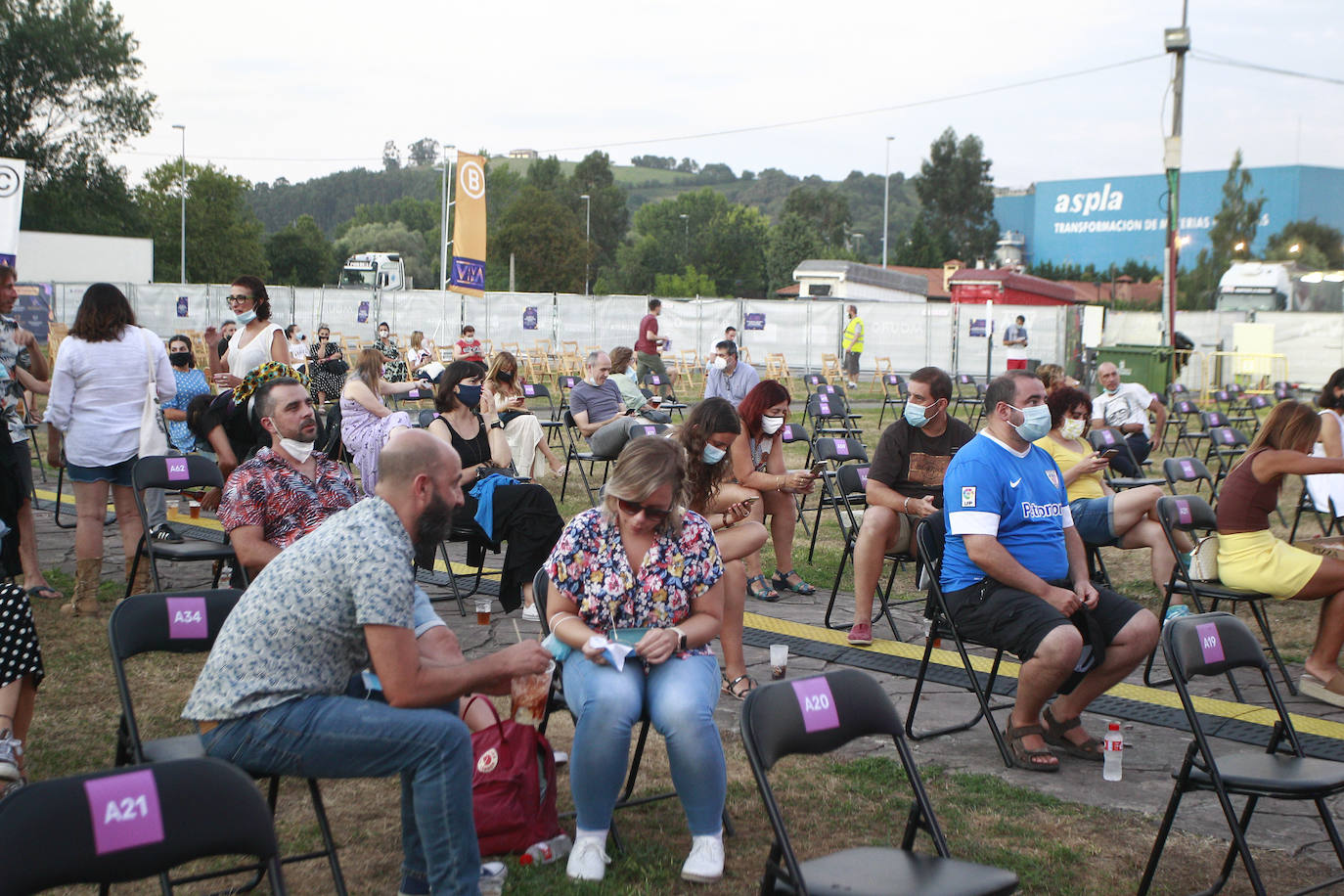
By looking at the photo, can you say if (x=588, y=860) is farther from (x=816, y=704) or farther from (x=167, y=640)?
(x=167, y=640)

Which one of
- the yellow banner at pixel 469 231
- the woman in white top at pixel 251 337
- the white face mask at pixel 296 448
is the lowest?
the white face mask at pixel 296 448

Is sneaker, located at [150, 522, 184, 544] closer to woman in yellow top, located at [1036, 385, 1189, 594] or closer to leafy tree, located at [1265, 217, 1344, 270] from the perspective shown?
woman in yellow top, located at [1036, 385, 1189, 594]

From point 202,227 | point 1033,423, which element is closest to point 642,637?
point 1033,423

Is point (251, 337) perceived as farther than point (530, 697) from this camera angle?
Yes

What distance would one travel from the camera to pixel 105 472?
6.23 metres

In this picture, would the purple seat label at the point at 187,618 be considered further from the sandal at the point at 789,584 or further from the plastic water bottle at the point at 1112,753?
the sandal at the point at 789,584

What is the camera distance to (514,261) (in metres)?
61.2

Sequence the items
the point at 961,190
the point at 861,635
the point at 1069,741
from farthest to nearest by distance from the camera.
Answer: the point at 961,190 < the point at 861,635 < the point at 1069,741

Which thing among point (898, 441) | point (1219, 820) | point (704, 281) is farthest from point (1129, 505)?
point (704, 281)

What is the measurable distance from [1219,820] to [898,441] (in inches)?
104

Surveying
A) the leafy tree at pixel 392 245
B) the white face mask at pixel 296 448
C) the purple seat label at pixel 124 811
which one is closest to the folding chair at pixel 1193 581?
the white face mask at pixel 296 448

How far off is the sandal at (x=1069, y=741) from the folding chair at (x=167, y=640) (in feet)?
9.23

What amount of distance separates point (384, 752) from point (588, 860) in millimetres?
837

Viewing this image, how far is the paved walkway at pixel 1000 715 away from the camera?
3.98 metres
